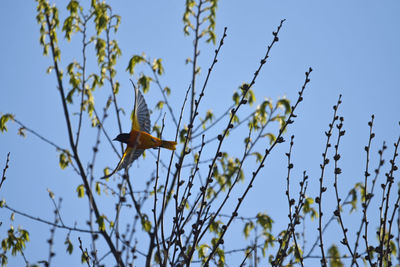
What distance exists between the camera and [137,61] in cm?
799

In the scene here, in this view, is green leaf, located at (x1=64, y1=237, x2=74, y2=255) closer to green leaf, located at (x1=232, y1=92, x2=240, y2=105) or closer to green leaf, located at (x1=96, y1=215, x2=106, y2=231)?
green leaf, located at (x1=96, y1=215, x2=106, y2=231)

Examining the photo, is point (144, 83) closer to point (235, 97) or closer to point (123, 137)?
point (235, 97)

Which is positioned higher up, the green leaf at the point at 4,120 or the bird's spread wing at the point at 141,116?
the green leaf at the point at 4,120

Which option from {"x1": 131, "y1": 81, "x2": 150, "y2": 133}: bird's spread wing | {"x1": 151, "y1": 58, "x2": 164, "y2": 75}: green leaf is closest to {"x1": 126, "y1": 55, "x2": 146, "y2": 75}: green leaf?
{"x1": 151, "y1": 58, "x2": 164, "y2": 75}: green leaf

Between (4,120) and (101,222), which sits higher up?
(4,120)

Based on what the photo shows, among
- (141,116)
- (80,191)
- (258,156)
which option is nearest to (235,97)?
(258,156)

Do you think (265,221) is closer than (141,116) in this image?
No

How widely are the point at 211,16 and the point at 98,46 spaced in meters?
2.01

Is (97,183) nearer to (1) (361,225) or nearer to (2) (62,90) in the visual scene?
(2) (62,90)

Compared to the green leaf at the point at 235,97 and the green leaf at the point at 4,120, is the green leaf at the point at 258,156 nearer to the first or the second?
the green leaf at the point at 235,97

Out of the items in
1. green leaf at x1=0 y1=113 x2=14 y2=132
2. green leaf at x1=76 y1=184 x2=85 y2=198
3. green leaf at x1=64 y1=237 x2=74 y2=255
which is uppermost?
green leaf at x1=0 y1=113 x2=14 y2=132

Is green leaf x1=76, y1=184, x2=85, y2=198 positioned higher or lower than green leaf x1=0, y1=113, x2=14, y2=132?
lower

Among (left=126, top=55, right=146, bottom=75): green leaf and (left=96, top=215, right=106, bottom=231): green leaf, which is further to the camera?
(left=126, top=55, right=146, bottom=75): green leaf

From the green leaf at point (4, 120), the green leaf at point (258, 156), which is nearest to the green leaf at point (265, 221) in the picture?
the green leaf at point (258, 156)
